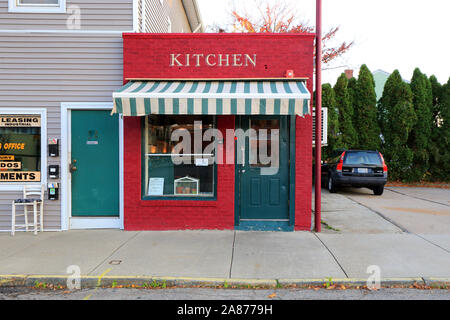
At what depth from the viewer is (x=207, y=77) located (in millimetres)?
7109

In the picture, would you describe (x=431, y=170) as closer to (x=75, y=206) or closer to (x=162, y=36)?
(x=162, y=36)

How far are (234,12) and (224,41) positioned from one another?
14.5 meters

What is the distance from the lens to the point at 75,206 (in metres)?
7.32

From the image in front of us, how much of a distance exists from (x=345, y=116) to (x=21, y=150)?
43.2ft

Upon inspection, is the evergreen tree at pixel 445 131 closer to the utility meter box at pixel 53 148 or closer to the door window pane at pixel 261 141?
the door window pane at pixel 261 141

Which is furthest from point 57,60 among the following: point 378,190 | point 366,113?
point 366,113

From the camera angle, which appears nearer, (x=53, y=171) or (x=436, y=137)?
(x=53, y=171)

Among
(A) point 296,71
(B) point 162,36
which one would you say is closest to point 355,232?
(A) point 296,71

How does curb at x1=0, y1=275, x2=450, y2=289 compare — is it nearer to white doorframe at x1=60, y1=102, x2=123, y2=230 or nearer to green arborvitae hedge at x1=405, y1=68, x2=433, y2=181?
white doorframe at x1=60, y1=102, x2=123, y2=230

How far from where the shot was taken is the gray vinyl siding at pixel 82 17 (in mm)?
7184

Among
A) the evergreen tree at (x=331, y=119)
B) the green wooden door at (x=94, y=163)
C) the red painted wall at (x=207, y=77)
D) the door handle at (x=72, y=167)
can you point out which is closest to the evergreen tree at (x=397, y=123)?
the evergreen tree at (x=331, y=119)

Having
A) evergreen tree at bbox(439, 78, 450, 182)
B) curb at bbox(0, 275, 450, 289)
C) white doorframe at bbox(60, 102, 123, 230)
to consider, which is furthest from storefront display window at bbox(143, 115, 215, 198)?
evergreen tree at bbox(439, 78, 450, 182)

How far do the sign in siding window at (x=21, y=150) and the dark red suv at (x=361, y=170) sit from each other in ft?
30.5

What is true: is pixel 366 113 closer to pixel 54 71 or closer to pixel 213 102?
pixel 213 102
